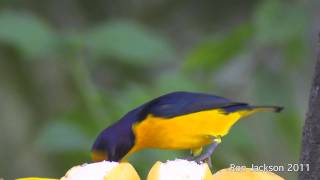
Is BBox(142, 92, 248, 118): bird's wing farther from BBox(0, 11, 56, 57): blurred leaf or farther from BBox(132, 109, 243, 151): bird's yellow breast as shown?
BBox(0, 11, 56, 57): blurred leaf

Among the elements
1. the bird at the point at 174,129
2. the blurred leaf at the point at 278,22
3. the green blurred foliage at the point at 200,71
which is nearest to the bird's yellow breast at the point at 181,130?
the bird at the point at 174,129

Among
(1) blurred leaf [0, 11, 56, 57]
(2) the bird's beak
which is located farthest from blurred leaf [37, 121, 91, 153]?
(2) the bird's beak

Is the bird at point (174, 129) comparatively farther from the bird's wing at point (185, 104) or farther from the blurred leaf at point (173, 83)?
the blurred leaf at point (173, 83)

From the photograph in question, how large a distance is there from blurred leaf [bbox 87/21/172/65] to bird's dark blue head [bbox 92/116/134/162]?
0.78 m

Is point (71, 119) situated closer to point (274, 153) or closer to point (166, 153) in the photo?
point (166, 153)

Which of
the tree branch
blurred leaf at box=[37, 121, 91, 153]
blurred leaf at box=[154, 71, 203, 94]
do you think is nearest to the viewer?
the tree branch

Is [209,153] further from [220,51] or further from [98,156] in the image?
[220,51]

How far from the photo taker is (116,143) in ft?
2.22

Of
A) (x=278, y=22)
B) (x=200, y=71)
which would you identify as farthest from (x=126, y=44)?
(x=278, y=22)

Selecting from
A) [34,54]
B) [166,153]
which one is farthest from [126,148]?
[34,54]

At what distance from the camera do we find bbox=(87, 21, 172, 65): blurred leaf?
4.86ft

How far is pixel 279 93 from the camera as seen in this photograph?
4.74 feet

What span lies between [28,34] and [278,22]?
15.7 inches

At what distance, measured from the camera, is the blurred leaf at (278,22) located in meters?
1.44
